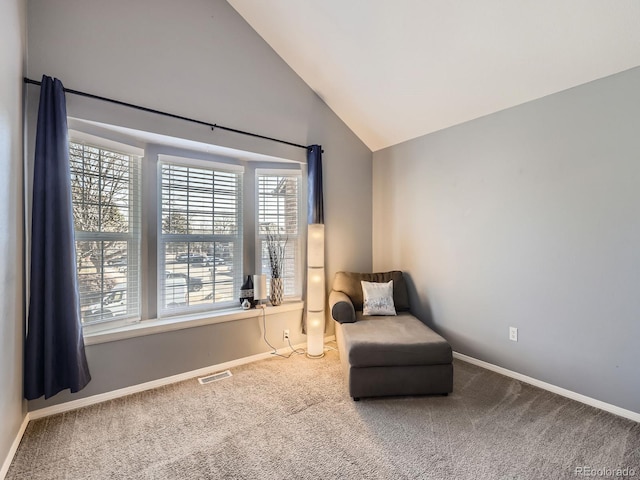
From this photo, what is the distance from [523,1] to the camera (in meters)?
1.87

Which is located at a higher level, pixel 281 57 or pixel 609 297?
pixel 281 57

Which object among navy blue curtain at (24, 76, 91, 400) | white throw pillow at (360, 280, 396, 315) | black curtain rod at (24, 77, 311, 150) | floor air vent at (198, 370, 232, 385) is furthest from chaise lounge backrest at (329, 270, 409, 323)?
navy blue curtain at (24, 76, 91, 400)

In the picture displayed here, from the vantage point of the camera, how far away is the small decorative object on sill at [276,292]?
10.4 ft

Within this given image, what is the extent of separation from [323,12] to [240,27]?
896 mm

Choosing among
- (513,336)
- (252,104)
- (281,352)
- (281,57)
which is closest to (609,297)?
(513,336)

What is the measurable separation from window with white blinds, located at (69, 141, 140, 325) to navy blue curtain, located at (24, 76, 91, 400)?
0.26 meters

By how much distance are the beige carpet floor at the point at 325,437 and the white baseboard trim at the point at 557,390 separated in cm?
6

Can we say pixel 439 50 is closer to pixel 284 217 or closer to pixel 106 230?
pixel 284 217

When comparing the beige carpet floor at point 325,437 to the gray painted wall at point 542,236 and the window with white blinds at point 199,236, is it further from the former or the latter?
the window with white blinds at point 199,236

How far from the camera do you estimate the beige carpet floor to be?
1.58 metres

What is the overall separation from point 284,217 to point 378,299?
1361 mm

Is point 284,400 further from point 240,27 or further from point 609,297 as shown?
point 240,27

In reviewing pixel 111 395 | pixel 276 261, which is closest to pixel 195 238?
pixel 276 261

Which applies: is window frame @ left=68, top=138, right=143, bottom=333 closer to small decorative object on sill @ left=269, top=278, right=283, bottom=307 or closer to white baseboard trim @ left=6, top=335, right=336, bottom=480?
white baseboard trim @ left=6, top=335, right=336, bottom=480
